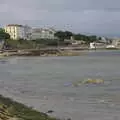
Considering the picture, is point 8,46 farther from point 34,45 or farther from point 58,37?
point 58,37

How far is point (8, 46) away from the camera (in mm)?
157875

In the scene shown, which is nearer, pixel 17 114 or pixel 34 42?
pixel 17 114

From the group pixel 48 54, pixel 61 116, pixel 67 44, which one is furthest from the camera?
pixel 67 44

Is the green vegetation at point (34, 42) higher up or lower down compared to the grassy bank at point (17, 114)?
lower down

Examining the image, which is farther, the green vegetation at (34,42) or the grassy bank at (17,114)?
the green vegetation at (34,42)

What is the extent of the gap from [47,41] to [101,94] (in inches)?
6392

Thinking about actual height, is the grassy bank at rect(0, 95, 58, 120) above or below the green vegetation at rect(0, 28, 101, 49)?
above

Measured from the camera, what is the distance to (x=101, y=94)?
28062mm

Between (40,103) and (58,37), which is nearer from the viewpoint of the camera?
(40,103)

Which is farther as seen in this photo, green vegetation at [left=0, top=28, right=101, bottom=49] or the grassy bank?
green vegetation at [left=0, top=28, right=101, bottom=49]

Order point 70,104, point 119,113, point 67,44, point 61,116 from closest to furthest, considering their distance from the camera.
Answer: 1. point 61,116
2. point 119,113
3. point 70,104
4. point 67,44

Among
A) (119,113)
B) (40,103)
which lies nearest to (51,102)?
→ (40,103)

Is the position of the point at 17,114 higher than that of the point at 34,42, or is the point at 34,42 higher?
the point at 17,114

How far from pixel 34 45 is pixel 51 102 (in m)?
150
